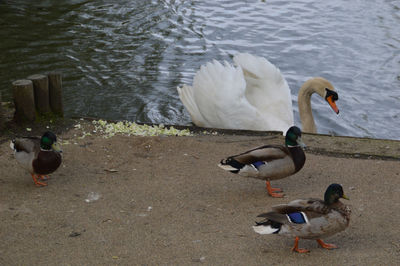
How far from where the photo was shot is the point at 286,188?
5.44 metres

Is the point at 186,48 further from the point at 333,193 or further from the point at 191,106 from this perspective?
the point at 333,193

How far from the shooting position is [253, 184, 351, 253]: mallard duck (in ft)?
13.0

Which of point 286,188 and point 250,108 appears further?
point 250,108

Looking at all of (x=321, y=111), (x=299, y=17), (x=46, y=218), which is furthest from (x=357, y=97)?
(x=46, y=218)

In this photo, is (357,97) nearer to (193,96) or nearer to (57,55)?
(193,96)

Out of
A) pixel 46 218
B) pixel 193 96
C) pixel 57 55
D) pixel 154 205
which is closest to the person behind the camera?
pixel 46 218

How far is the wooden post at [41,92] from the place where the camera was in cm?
662

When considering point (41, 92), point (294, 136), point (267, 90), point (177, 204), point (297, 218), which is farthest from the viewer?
point (267, 90)

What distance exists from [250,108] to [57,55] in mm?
4712

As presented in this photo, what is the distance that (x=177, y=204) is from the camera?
500 centimetres

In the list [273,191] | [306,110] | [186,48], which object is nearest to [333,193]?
[273,191]

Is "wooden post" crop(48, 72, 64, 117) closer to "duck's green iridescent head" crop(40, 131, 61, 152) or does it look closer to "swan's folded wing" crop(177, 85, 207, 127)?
"duck's green iridescent head" crop(40, 131, 61, 152)

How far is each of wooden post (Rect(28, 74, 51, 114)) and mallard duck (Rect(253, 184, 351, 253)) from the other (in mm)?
3630

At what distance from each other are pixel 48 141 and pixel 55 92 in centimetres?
170
